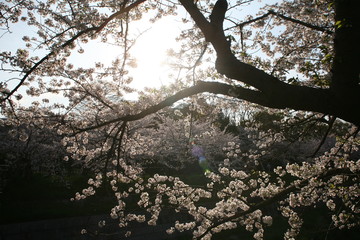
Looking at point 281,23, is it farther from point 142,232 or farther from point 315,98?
point 142,232

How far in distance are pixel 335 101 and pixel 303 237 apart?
388 inches

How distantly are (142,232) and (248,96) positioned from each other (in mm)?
9404

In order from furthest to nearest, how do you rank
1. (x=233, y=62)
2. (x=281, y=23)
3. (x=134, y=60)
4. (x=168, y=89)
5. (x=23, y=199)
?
(x=23, y=199)
(x=281, y=23)
(x=134, y=60)
(x=168, y=89)
(x=233, y=62)

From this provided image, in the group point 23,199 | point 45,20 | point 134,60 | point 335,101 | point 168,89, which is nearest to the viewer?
point 335,101

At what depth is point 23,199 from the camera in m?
12.1

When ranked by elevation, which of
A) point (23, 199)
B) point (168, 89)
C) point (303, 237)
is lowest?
point (303, 237)

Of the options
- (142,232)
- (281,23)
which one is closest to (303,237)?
(142,232)

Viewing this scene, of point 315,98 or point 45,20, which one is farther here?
point 45,20

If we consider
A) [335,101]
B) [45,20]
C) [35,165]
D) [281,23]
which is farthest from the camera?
[35,165]

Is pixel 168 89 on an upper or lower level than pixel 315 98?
upper

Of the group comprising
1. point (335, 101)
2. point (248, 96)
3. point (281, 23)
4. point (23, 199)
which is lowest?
point (335, 101)

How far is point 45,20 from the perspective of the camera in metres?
7.44

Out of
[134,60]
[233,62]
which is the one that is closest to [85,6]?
[134,60]

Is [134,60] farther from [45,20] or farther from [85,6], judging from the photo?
[45,20]
